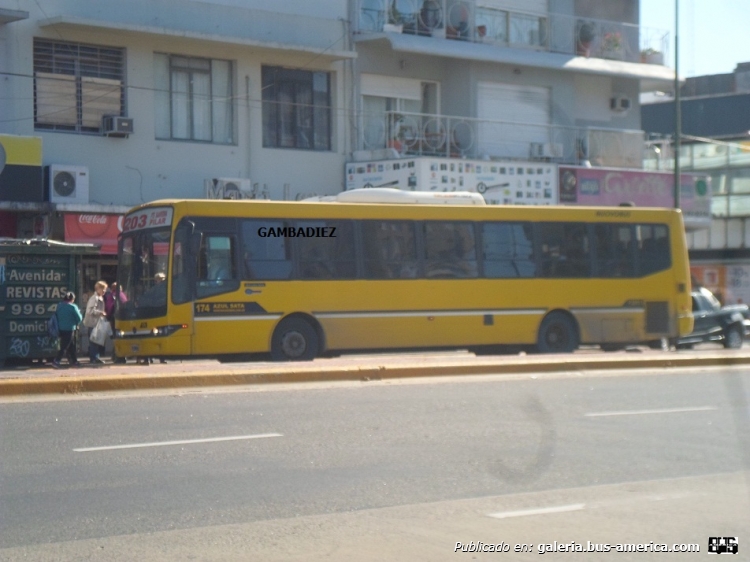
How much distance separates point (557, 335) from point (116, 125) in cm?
1076

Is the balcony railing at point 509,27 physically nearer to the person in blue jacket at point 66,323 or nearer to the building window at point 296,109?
the building window at point 296,109

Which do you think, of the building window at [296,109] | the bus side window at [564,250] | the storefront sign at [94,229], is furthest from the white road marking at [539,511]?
the building window at [296,109]

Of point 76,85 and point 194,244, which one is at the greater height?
point 76,85

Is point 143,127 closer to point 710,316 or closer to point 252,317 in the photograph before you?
point 252,317

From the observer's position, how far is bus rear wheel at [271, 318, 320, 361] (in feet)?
64.0

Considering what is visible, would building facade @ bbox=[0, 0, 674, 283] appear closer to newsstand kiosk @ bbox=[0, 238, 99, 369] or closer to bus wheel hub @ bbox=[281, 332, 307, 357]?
newsstand kiosk @ bbox=[0, 238, 99, 369]

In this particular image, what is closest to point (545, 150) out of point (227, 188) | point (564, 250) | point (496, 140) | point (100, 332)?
point (496, 140)

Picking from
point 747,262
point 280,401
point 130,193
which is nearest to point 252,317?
point 280,401

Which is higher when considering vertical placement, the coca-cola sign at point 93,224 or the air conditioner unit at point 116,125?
the air conditioner unit at point 116,125

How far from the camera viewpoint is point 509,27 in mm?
31453

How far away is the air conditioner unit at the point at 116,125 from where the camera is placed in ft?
79.5

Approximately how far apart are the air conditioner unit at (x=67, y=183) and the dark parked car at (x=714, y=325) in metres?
15.3

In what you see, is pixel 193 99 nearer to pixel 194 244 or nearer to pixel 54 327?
pixel 194 244

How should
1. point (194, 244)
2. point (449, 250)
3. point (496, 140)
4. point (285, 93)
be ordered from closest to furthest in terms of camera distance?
point (194, 244)
point (449, 250)
point (285, 93)
point (496, 140)
